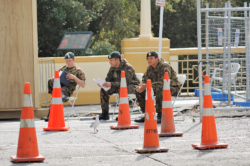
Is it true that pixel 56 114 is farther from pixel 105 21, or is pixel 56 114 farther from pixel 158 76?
pixel 105 21

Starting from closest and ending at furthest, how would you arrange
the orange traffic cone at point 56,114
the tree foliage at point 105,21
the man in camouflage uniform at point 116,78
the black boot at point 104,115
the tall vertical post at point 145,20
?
the orange traffic cone at point 56,114
the man in camouflage uniform at point 116,78
the black boot at point 104,115
the tall vertical post at point 145,20
the tree foliage at point 105,21

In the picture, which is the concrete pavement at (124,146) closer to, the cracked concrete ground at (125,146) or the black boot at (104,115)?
the cracked concrete ground at (125,146)

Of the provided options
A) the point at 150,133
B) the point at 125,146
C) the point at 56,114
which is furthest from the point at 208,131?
the point at 56,114

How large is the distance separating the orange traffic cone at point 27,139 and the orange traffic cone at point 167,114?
1.98 m

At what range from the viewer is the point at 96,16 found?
22344mm

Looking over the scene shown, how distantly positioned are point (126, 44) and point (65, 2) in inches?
325

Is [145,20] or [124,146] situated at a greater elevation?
[145,20]

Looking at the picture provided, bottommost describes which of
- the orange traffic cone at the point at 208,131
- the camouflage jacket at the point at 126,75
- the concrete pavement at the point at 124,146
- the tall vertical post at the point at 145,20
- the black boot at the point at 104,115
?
the black boot at the point at 104,115

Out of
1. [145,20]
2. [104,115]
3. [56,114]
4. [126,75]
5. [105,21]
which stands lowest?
[104,115]

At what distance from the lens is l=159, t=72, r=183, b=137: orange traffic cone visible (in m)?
5.81

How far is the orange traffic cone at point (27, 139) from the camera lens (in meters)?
4.50

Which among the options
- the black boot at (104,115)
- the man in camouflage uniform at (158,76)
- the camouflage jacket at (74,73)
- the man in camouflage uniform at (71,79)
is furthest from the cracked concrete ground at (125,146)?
the camouflage jacket at (74,73)

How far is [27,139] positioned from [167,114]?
82.9 inches

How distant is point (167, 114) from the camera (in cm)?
587
